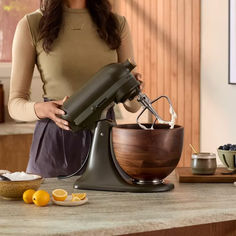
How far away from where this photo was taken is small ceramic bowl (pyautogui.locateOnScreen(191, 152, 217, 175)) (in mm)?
2268

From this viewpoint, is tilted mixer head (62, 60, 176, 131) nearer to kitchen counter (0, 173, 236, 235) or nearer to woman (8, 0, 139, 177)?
kitchen counter (0, 173, 236, 235)

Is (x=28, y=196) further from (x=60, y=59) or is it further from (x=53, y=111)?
(x=60, y=59)

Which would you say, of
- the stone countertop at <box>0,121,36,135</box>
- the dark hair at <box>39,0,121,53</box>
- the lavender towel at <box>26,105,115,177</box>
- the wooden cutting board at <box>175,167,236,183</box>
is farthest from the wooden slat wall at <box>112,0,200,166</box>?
the wooden cutting board at <box>175,167,236,183</box>

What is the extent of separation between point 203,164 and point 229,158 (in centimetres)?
14

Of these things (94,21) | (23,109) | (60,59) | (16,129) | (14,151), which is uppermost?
(94,21)

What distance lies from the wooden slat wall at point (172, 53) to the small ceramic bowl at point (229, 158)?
3018mm

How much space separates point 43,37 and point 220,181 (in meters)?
1.00

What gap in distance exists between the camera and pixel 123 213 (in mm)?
1761

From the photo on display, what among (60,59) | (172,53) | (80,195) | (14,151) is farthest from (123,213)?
(172,53)

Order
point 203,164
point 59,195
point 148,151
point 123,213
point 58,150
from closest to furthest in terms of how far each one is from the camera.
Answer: point 123,213, point 59,195, point 148,151, point 203,164, point 58,150

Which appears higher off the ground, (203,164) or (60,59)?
(60,59)

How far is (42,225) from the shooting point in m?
1.63

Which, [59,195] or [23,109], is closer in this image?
[59,195]

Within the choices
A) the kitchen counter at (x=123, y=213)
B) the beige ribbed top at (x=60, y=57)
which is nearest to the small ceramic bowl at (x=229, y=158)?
the kitchen counter at (x=123, y=213)
